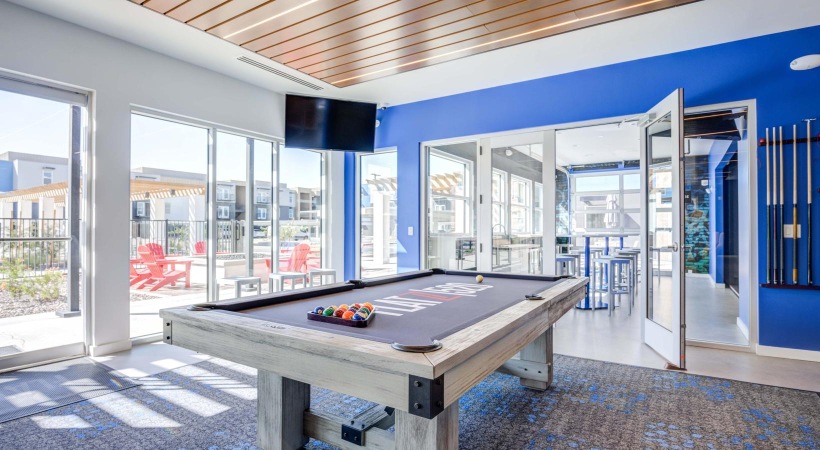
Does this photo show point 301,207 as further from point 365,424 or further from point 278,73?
point 365,424

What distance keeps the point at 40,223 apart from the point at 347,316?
3.43 m

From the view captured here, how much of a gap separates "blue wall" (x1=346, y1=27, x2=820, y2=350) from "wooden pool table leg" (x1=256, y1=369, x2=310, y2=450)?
147 inches

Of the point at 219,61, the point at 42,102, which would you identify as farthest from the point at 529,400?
the point at 42,102

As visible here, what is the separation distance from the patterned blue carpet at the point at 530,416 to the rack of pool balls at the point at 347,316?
78 centimetres

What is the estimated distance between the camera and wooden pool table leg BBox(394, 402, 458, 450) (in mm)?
1482

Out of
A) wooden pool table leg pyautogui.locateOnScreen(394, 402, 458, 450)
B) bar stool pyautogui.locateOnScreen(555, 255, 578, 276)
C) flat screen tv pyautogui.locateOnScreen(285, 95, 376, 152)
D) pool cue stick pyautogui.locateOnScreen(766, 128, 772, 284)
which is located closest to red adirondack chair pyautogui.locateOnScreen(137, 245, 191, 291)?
flat screen tv pyautogui.locateOnScreen(285, 95, 376, 152)

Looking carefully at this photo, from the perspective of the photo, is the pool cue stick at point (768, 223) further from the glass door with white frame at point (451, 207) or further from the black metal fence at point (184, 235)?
the black metal fence at point (184, 235)

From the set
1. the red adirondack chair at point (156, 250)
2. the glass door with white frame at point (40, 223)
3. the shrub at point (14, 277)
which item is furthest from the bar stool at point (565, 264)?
the shrub at point (14, 277)

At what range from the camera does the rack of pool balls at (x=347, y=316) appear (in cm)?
178

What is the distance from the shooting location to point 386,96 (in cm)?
556

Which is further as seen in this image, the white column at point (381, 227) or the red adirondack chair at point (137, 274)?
the white column at point (381, 227)

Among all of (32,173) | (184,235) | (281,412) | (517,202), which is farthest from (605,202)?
(32,173)

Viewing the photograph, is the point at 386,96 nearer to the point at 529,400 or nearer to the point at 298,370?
the point at 529,400

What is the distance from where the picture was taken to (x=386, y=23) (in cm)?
321
